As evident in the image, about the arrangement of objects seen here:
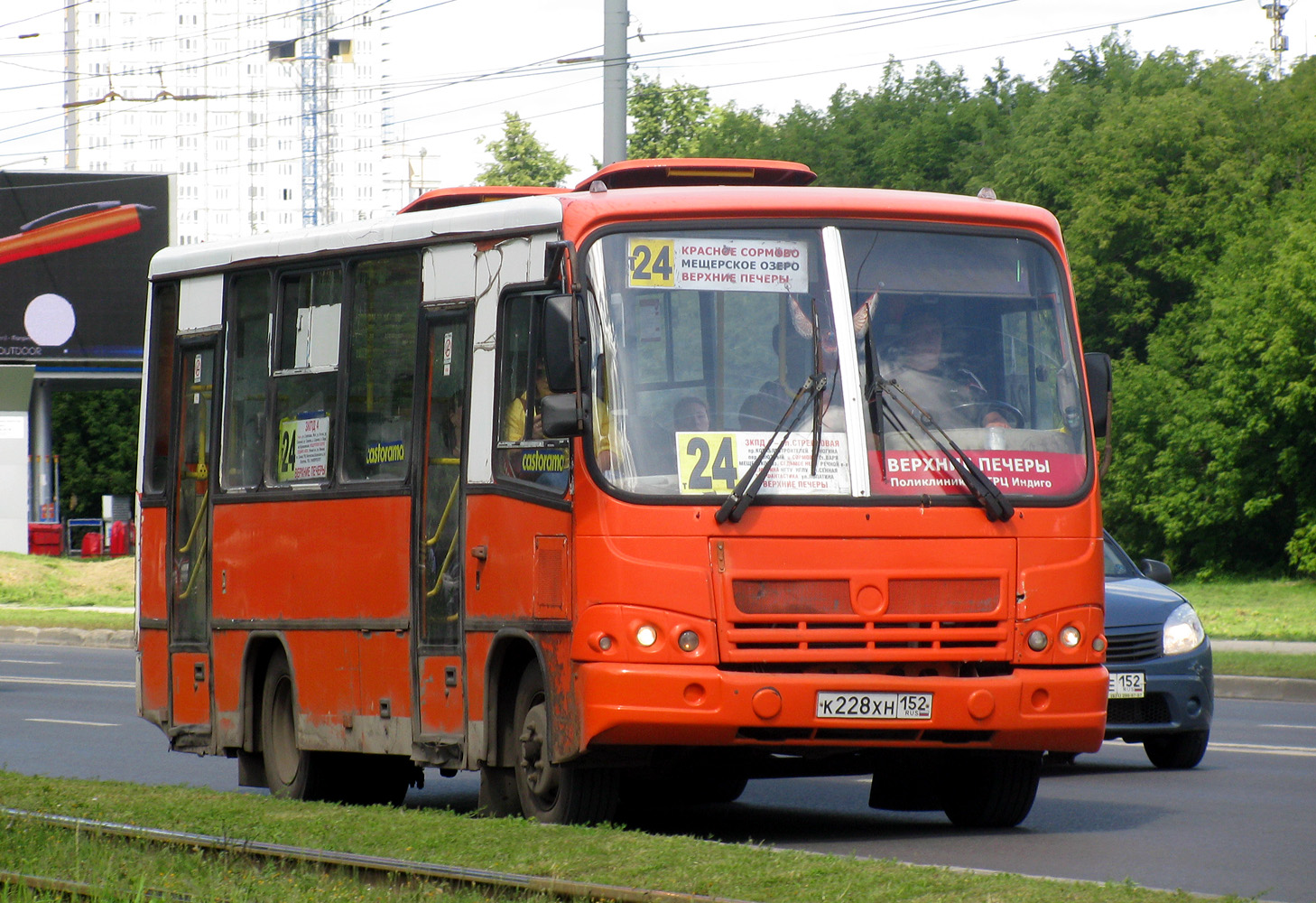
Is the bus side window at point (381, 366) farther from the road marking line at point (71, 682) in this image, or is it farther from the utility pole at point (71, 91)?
the utility pole at point (71, 91)

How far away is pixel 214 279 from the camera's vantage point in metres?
12.2

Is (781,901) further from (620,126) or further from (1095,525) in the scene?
(620,126)

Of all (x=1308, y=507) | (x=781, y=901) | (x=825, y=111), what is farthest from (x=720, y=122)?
(x=781, y=901)

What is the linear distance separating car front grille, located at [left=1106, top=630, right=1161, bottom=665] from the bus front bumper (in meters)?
4.03

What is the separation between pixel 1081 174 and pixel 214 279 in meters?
50.0

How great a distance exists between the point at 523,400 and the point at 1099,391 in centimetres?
256

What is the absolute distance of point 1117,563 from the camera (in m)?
14.3

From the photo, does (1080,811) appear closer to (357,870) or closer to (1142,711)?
(1142,711)

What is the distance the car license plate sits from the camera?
8.62 m

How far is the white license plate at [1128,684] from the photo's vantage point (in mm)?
12766

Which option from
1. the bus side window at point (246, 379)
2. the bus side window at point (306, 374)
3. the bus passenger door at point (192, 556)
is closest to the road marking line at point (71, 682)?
the bus passenger door at point (192, 556)

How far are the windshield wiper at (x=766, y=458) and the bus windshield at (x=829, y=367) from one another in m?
0.01

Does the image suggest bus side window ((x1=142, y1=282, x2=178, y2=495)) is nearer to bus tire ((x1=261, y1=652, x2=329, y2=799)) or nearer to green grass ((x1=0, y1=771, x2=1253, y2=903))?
bus tire ((x1=261, y1=652, x2=329, y2=799))

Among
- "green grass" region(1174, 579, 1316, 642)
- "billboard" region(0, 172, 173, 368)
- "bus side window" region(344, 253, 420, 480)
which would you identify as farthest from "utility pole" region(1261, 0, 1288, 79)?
"bus side window" region(344, 253, 420, 480)
